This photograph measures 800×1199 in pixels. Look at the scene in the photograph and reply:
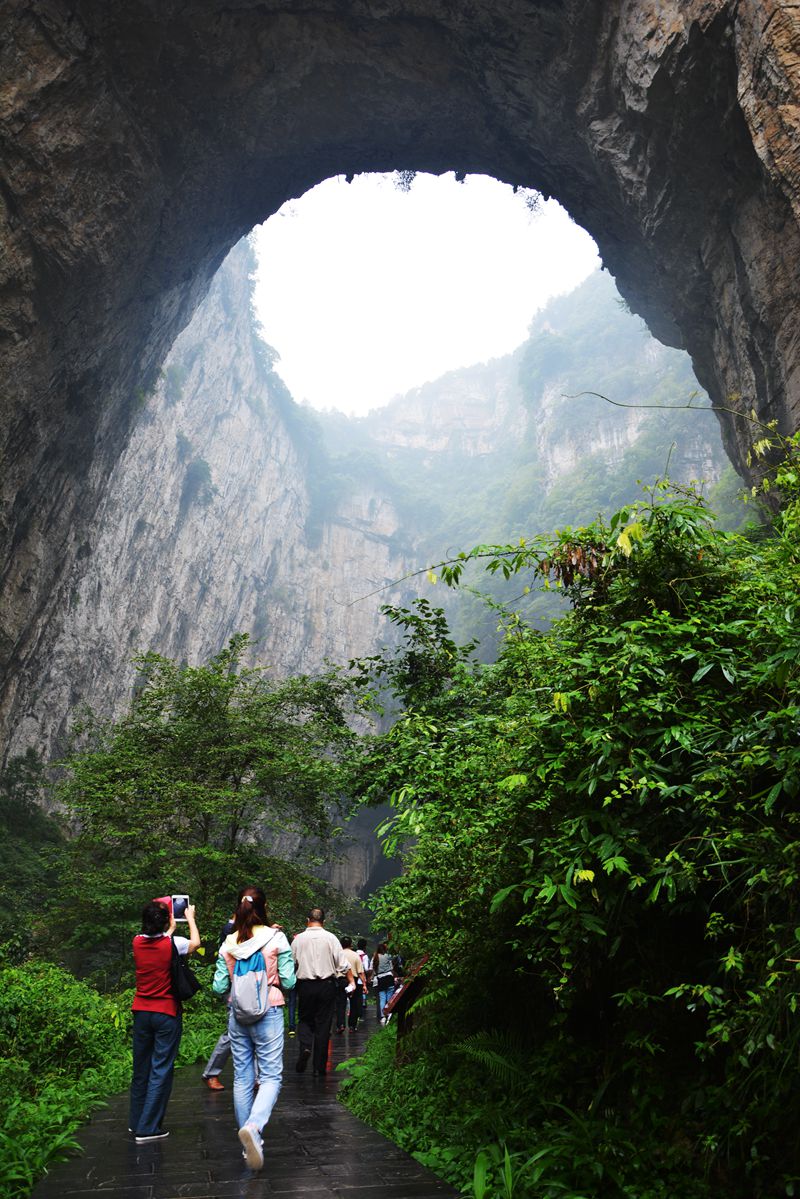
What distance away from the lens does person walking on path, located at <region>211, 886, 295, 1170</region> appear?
11.7 ft

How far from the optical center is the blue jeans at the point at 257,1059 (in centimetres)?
354

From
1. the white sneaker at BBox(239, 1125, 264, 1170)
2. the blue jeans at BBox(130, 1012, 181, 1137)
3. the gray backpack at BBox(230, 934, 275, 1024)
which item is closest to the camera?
the white sneaker at BBox(239, 1125, 264, 1170)

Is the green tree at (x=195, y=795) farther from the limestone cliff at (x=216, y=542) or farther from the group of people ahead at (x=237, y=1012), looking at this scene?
the limestone cliff at (x=216, y=542)

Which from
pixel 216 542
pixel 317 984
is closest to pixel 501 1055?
pixel 317 984

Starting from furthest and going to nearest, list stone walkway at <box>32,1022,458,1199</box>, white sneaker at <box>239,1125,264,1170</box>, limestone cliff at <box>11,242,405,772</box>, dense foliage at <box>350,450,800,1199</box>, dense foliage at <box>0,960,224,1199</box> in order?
limestone cliff at <box>11,242,405,772</box> < dense foliage at <box>0,960,224,1199</box> < white sneaker at <box>239,1125,264,1170</box> < stone walkway at <box>32,1022,458,1199</box> < dense foliage at <box>350,450,800,1199</box>

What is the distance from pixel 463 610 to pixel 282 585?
1097cm

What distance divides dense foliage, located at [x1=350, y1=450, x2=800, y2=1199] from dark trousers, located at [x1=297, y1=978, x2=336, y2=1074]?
1.69 meters

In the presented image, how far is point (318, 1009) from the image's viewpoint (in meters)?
5.93

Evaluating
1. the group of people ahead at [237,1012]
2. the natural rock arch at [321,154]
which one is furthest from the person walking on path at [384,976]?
the natural rock arch at [321,154]

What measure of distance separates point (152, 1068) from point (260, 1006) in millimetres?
852

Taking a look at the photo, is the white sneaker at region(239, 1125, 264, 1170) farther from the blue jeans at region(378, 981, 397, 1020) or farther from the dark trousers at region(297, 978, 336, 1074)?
the blue jeans at region(378, 981, 397, 1020)

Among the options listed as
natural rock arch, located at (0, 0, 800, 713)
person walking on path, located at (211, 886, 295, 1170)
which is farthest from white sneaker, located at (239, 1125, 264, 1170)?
natural rock arch, located at (0, 0, 800, 713)

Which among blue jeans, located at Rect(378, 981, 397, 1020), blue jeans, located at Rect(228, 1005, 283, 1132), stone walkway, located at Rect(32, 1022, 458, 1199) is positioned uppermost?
blue jeans, located at Rect(228, 1005, 283, 1132)

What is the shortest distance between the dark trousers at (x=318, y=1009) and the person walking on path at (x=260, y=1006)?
2167 millimetres
